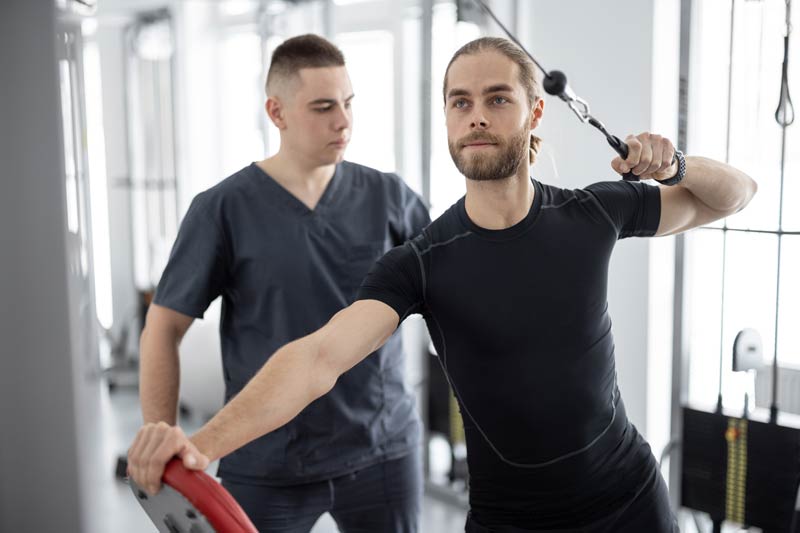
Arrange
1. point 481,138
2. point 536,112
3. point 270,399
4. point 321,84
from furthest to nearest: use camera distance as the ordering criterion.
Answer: point 321,84 < point 536,112 < point 481,138 < point 270,399

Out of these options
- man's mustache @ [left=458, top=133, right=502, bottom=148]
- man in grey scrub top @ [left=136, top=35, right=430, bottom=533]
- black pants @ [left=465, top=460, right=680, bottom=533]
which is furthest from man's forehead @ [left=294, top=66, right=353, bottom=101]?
black pants @ [left=465, top=460, right=680, bottom=533]

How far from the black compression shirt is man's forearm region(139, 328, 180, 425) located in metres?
0.58

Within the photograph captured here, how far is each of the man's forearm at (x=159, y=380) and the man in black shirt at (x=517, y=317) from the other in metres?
0.55

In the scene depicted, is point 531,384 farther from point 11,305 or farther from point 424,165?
point 424,165

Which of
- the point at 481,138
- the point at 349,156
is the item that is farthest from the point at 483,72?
the point at 349,156

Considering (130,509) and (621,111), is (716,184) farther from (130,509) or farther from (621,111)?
(130,509)

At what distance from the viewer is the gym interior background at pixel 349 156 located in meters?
1.52

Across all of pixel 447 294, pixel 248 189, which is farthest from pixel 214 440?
pixel 248 189

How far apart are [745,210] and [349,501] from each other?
1415 mm

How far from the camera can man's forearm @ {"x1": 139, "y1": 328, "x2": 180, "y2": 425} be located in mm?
1700

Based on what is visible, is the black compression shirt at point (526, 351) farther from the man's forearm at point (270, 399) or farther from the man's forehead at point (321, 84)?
the man's forehead at point (321, 84)

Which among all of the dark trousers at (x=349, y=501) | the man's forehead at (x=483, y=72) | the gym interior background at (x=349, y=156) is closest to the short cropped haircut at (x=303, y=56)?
the gym interior background at (x=349, y=156)

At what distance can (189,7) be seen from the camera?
4902mm

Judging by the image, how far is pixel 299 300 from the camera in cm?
174
